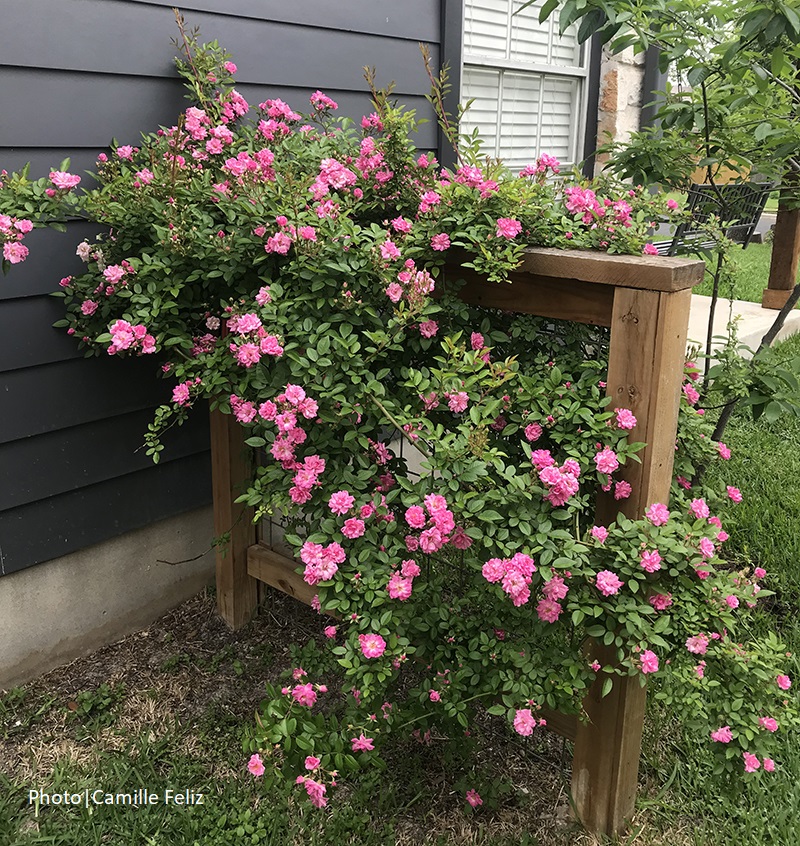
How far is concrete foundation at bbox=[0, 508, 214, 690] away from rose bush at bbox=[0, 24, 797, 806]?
86 cm

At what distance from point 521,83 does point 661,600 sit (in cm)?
299

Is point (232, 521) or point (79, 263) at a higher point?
point (79, 263)

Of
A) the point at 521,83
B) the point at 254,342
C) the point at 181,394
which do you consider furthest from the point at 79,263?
the point at 521,83

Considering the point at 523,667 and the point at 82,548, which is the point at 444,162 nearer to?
the point at 82,548

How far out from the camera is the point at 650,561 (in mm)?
1579

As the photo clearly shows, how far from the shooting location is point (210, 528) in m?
2.90

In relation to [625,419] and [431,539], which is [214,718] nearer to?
[431,539]

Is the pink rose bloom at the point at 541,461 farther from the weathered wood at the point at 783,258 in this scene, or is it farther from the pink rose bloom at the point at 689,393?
the weathered wood at the point at 783,258

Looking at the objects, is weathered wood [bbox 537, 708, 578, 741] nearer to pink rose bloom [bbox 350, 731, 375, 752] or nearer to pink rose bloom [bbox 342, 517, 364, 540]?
pink rose bloom [bbox 350, 731, 375, 752]

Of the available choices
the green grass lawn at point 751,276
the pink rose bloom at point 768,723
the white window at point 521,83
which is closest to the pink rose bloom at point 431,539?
the pink rose bloom at point 768,723

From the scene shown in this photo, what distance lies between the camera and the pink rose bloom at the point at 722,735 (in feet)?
5.46

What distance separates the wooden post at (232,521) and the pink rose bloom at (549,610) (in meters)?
1.05

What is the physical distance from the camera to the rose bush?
1.63 meters

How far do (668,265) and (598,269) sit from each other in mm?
142
